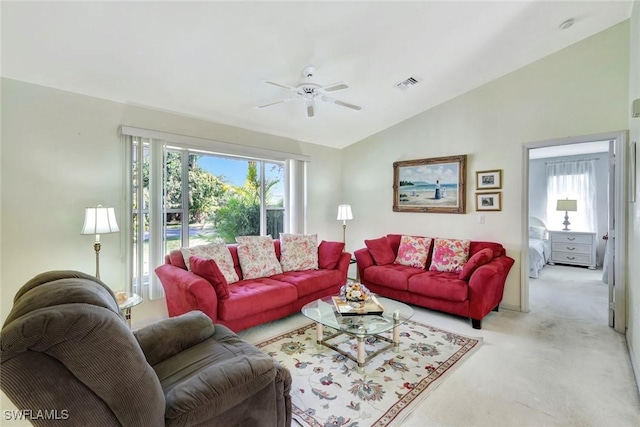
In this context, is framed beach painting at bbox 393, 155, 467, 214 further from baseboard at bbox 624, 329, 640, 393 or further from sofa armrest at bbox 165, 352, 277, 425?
sofa armrest at bbox 165, 352, 277, 425

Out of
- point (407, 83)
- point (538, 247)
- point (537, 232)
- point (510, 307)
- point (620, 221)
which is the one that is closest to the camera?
point (620, 221)

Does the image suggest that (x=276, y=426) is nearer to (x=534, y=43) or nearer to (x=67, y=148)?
(x=67, y=148)

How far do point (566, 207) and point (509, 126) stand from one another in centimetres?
383

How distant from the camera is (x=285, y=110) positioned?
3895mm

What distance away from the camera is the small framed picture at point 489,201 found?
12.6 ft

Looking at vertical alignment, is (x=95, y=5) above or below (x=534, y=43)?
below

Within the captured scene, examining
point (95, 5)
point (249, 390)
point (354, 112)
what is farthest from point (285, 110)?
point (249, 390)

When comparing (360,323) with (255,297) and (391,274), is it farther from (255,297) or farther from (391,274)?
(391,274)

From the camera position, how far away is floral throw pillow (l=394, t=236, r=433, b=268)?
162 inches

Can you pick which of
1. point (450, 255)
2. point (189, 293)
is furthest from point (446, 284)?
point (189, 293)

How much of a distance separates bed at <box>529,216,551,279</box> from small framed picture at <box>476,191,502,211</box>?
2149 mm

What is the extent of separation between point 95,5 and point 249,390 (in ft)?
8.51

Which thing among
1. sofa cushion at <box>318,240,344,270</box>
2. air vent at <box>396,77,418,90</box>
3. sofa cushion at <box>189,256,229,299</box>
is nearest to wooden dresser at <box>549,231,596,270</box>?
air vent at <box>396,77,418,90</box>

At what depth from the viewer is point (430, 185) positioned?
4492 millimetres
